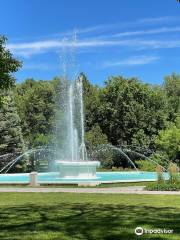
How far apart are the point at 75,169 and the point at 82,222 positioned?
17.5 metres

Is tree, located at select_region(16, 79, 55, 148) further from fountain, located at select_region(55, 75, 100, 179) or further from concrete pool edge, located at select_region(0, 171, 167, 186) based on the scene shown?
concrete pool edge, located at select_region(0, 171, 167, 186)

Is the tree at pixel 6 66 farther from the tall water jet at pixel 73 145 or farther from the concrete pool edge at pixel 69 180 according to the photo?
the tall water jet at pixel 73 145

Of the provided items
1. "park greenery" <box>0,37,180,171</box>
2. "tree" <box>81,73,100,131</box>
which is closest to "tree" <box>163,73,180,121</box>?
"park greenery" <box>0,37,180,171</box>

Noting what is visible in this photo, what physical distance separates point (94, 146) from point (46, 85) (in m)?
13.8

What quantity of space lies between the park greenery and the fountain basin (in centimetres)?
1604

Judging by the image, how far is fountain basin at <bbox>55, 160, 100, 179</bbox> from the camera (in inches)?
1055

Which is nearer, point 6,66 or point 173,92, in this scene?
point 6,66

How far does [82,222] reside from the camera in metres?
9.50

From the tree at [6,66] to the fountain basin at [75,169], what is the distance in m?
13.9

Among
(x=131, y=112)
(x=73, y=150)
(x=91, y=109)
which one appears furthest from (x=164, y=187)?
(x=91, y=109)

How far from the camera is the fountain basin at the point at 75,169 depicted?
26797 mm

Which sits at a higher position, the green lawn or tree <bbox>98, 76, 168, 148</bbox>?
tree <bbox>98, 76, 168, 148</bbox>

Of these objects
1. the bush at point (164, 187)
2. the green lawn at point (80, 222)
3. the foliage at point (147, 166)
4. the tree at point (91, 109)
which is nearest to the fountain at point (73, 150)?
the foliage at point (147, 166)

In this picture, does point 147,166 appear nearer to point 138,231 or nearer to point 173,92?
point 173,92
